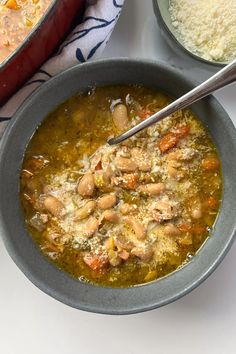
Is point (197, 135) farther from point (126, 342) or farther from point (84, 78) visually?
point (126, 342)

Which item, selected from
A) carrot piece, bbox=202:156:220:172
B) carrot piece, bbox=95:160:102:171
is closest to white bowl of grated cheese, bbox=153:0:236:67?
carrot piece, bbox=202:156:220:172

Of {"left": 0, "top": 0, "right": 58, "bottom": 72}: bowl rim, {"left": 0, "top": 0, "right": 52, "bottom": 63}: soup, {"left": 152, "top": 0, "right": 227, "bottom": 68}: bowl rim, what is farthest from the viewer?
{"left": 152, "top": 0, "right": 227, "bottom": 68}: bowl rim

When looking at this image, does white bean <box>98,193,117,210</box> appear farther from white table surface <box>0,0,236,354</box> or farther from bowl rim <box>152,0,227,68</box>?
bowl rim <box>152,0,227,68</box>

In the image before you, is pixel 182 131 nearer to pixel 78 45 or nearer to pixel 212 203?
pixel 212 203

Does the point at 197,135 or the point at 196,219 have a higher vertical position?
the point at 197,135

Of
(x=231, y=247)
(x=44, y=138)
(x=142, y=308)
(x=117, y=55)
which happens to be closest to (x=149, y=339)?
(x=142, y=308)

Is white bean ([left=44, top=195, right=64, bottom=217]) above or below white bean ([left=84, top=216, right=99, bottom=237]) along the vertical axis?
above

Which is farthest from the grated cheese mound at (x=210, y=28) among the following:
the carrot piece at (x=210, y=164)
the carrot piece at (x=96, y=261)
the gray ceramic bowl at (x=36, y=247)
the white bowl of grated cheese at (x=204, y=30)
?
the carrot piece at (x=96, y=261)
